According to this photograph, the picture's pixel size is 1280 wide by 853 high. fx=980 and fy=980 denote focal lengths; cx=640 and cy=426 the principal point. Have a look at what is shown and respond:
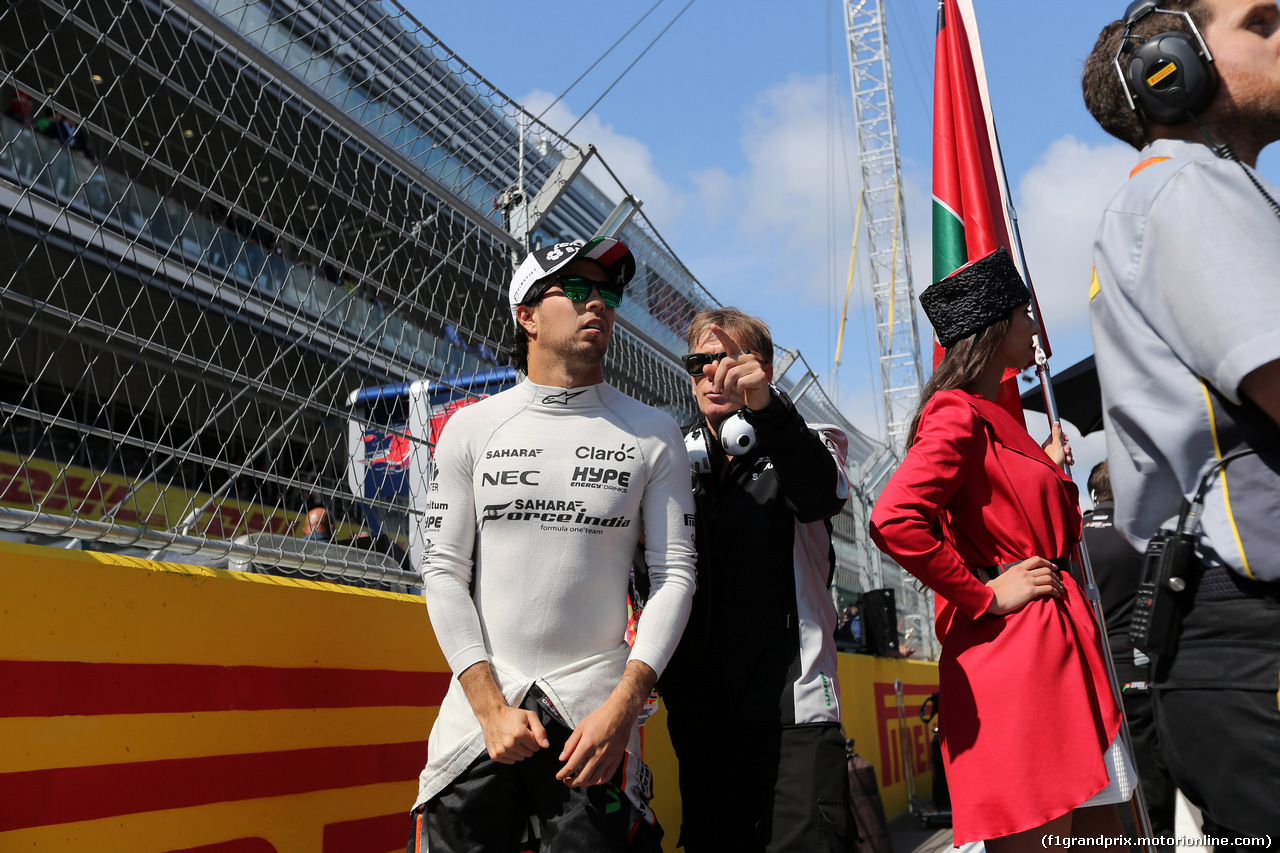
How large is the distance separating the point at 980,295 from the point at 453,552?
1368mm

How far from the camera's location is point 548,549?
205 cm

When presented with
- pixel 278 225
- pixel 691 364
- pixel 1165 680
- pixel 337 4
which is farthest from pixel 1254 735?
pixel 337 4

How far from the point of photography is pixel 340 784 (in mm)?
2541

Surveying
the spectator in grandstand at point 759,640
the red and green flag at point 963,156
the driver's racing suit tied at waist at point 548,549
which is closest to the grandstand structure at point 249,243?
the driver's racing suit tied at waist at point 548,549

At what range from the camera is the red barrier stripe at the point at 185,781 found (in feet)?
6.11

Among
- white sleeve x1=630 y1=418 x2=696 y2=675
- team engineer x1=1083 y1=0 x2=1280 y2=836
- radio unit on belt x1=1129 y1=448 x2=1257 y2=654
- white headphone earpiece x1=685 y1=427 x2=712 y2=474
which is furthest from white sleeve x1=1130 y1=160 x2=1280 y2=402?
white headphone earpiece x1=685 y1=427 x2=712 y2=474

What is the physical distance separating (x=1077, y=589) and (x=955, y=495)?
33 cm

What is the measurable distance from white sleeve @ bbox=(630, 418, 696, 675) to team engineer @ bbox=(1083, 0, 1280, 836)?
0.91 meters

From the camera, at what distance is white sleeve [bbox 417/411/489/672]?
2.02 m

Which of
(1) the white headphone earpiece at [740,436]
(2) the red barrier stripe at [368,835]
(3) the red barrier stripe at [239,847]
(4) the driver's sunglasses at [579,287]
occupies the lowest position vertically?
(3) the red barrier stripe at [239,847]

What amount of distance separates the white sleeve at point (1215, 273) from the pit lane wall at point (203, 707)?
6.67 ft

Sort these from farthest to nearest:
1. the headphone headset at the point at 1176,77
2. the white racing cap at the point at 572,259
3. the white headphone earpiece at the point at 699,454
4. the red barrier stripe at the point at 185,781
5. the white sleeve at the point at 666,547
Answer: the white headphone earpiece at the point at 699,454 < the white racing cap at the point at 572,259 < the white sleeve at the point at 666,547 < the red barrier stripe at the point at 185,781 < the headphone headset at the point at 1176,77

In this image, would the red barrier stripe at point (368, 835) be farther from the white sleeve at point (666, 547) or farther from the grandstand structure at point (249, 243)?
the white sleeve at point (666, 547)
